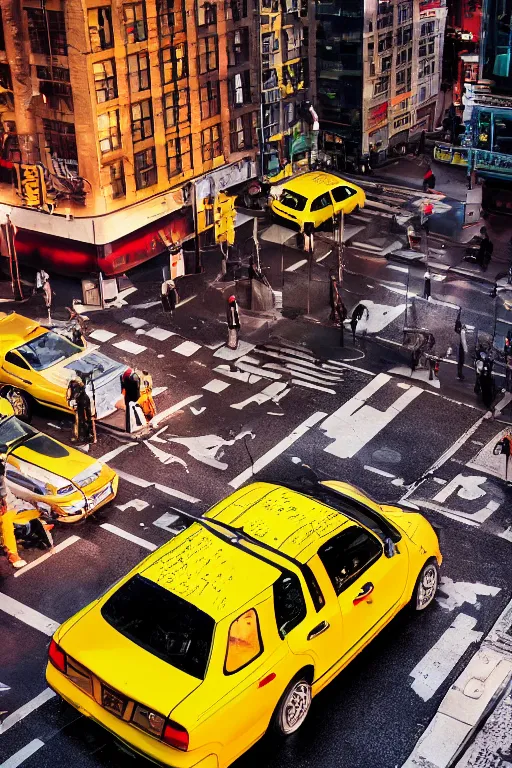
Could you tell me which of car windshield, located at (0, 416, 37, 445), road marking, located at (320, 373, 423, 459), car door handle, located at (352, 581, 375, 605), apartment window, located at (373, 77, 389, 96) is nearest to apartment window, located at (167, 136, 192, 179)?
apartment window, located at (373, 77, 389, 96)

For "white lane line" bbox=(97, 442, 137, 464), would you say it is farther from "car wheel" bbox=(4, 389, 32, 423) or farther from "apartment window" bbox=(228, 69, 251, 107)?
"apartment window" bbox=(228, 69, 251, 107)

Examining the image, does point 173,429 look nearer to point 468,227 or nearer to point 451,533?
point 451,533

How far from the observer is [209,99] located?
101 feet

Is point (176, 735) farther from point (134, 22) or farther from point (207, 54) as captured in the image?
point (207, 54)

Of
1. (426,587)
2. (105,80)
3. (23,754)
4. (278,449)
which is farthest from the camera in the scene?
(105,80)

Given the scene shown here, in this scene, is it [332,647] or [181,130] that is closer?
[332,647]

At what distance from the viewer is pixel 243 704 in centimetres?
1284

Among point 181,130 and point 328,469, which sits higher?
point 181,130

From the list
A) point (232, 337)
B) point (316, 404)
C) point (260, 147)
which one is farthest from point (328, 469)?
point (260, 147)

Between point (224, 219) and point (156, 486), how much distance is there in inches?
459

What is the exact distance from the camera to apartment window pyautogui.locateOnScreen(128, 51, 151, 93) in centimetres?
2786

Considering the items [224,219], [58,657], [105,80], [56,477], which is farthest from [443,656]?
[105,80]

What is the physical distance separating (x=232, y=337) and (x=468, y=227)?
1070 cm

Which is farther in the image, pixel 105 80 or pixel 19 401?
pixel 105 80
